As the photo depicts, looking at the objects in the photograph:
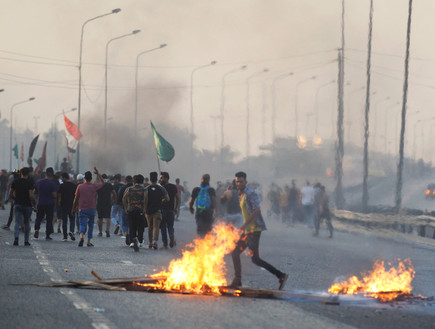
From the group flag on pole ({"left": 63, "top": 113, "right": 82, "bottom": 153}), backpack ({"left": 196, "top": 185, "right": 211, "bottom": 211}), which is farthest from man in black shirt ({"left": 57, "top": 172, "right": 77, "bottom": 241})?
flag on pole ({"left": 63, "top": 113, "right": 82, "bottom": 153})

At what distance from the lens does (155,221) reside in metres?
19.2

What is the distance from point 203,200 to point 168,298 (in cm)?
718

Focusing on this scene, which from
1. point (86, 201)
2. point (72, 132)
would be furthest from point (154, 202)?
point (72, 132)

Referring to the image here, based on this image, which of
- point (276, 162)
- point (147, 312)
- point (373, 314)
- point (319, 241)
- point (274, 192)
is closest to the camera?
point (147, 312)

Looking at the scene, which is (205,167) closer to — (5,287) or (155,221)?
(155,221)

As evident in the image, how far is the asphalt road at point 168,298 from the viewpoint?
8.85 meters

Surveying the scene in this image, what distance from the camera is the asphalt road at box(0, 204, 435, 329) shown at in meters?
8.85

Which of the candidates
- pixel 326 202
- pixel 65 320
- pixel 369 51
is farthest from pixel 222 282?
pixel 369 51

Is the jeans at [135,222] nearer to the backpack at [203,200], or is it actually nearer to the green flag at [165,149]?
the backpack at [203,200]

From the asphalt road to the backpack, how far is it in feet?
3.61

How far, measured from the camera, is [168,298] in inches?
415

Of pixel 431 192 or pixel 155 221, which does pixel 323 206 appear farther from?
pixel 431 192

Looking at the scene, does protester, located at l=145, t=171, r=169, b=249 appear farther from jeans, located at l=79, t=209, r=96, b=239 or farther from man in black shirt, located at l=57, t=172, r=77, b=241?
man in black shirt, located at l=57, t=172, r=77, b=241

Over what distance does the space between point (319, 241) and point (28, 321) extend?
1733cm
